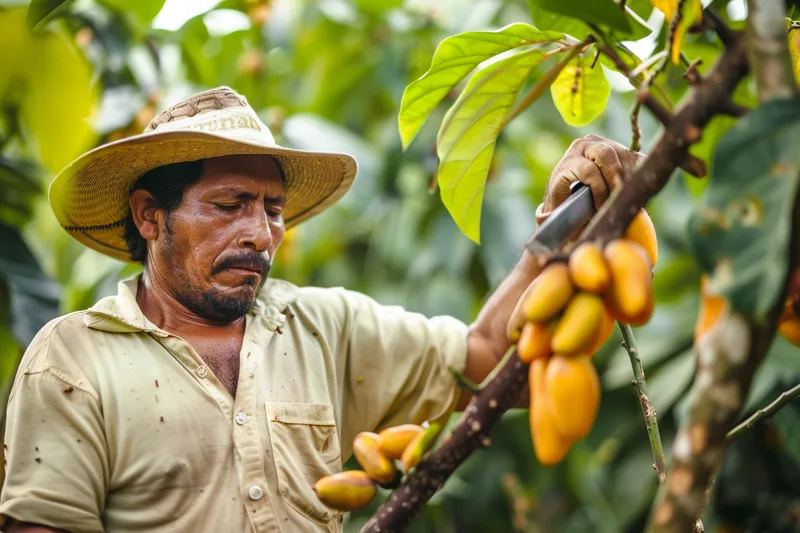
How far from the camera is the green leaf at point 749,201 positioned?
0.70 m

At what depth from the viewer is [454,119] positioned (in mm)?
1179

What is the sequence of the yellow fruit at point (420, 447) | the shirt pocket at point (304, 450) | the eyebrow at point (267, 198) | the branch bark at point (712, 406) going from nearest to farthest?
the branch bark at point (712, 406) < the yellow fruit at point (420, 447) < the shirt pocket at point (304, 450) < the eyebrow at point (267, 198)

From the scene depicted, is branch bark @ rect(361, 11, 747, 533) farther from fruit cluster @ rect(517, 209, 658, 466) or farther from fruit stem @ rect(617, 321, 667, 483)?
fruit stem @ rect(617, 321, 667, 483)

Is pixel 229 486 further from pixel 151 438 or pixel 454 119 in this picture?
pixel 454 119

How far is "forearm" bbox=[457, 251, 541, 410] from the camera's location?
56.6 inches

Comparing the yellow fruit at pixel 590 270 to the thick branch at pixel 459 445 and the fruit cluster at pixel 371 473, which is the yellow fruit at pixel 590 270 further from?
the fruit cluster at pixel 371 473

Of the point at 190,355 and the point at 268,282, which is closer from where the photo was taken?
the point at 190,355

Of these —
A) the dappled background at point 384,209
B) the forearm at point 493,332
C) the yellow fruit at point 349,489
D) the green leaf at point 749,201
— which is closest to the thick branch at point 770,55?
the green leaf at point 749,201

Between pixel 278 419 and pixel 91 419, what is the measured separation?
0.24 meters

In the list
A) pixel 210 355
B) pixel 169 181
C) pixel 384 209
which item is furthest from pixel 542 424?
pixel 384 209

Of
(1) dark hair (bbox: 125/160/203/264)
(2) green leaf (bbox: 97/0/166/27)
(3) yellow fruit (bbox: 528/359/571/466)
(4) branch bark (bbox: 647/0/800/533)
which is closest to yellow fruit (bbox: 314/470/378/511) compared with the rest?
(3) yellow fruit (bbox: 528/359/571/466)

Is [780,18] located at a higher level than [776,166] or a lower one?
higher

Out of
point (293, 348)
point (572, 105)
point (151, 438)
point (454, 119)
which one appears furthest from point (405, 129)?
point (151, 438)

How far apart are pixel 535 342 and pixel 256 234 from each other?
64cm
